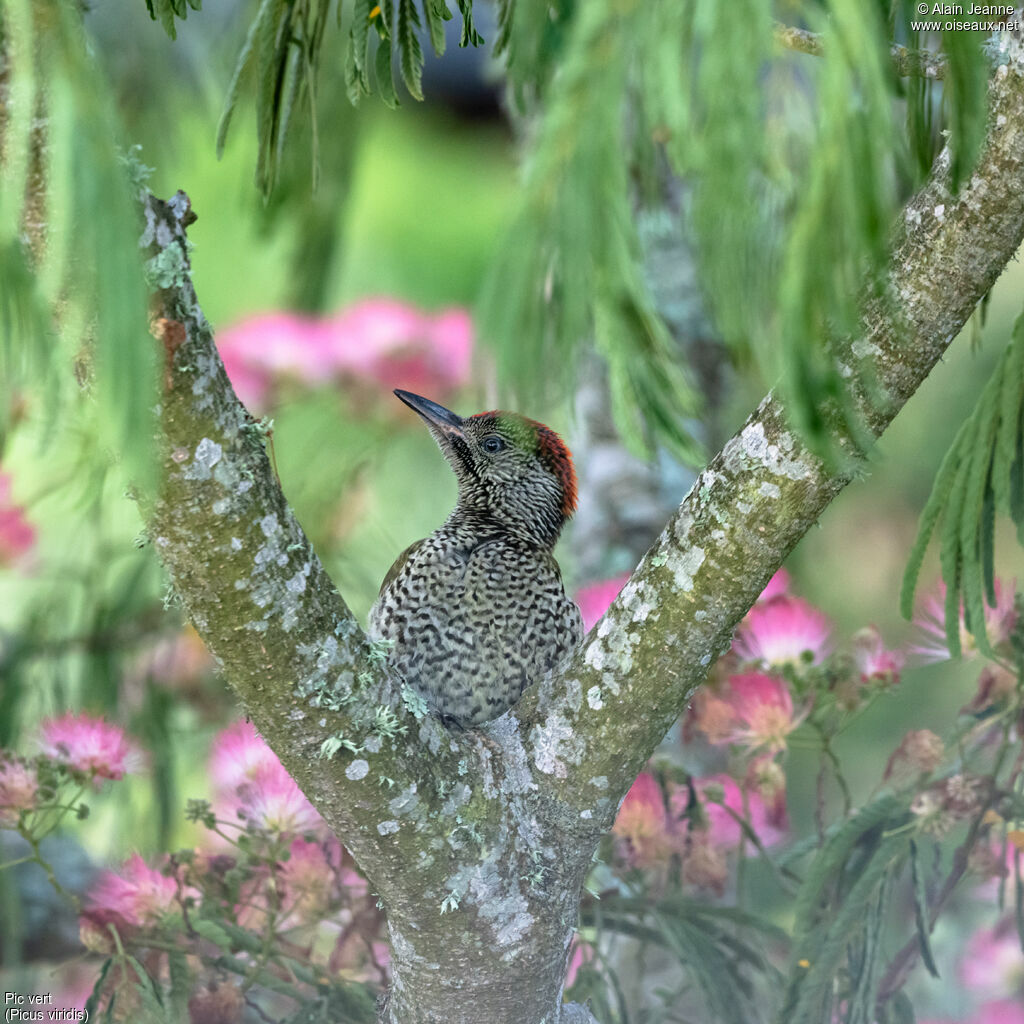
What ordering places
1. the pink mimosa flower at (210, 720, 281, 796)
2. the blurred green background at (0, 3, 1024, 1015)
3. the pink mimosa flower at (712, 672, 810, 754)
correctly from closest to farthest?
the pink mimosa flower at (210, 720, 281, 796) < the pink mimosa flower at (712, 672, 810, 754) < the blurred green background at (0, 3, 1024, 1015)

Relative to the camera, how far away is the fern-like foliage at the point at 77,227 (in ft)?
1.99

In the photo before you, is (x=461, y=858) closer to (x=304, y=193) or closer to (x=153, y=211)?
(x=153, y=211)

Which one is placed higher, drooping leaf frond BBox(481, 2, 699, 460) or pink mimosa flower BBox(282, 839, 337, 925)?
pink mimosa flower BBox(282, 839, 337, 925)

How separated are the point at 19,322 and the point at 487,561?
134 cm

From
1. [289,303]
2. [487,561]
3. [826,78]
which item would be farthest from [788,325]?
[289,303]

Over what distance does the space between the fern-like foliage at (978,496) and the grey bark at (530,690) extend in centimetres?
23

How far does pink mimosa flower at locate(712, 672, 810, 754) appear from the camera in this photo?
177 centimetres

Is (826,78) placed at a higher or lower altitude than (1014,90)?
lower

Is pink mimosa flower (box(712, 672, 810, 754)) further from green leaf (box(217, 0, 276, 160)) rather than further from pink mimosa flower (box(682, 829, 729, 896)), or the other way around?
green leaf (box(217, 0, 276, 160))

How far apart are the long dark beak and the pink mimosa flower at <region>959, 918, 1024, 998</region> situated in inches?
52.8

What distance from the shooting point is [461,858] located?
1.32 meters

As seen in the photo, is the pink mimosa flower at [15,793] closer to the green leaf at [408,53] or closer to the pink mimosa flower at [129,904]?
the pink mimosa flower at [129,904]

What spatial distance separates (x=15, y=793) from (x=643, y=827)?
0.91m

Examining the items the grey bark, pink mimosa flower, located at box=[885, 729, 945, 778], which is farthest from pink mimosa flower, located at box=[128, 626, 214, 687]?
pink mimosa flower, located at box=[885, 729, 945, 778]
